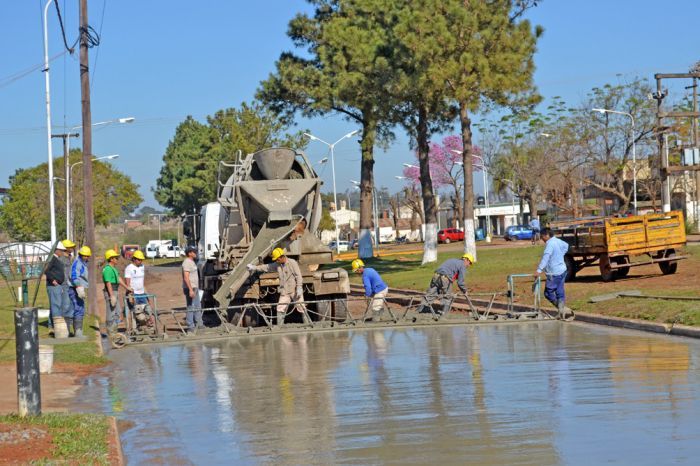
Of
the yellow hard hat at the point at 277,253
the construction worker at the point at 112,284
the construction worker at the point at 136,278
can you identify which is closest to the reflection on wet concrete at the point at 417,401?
the yellow hard hat at the point at 277,253

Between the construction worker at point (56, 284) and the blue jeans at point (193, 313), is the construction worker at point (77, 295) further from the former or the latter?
the blue jeans at point (193, 313)

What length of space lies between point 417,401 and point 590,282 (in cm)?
1796

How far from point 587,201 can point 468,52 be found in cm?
6202

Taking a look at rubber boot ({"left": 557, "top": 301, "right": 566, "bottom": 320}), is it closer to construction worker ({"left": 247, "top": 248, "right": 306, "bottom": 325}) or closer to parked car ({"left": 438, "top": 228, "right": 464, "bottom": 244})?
construction worker ({"left": 247, "top": 248, "right": 306, "bottom": 325})

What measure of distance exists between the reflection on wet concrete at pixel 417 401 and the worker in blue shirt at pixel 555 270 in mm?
2293

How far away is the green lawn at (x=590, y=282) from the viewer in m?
19.4

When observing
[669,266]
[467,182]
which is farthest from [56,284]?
[467,182]

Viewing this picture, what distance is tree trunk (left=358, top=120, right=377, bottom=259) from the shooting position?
151 feet

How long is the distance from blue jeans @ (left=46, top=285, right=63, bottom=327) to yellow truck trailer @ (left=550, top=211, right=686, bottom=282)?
13546 millimetres

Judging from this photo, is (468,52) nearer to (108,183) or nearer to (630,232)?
(630,232)

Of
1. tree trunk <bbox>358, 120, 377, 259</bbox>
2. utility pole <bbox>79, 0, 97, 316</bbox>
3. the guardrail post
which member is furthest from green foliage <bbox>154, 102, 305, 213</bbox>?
the guardrail post

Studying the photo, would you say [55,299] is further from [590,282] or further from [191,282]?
[590,282]

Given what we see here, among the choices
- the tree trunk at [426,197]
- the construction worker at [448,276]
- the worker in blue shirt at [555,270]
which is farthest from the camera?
the tree trunk at [426,197]

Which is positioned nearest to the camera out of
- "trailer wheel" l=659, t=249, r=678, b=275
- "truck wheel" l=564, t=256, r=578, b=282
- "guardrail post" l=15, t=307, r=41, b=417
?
"guardrail post" l=15, t=307, r=41, b=417
